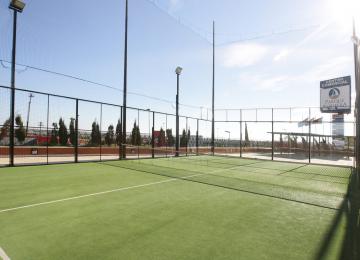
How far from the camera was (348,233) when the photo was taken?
4551 mm

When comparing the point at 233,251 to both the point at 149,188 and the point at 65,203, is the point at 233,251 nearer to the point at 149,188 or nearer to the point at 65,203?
the point at 65,203

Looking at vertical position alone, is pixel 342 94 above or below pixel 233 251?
above

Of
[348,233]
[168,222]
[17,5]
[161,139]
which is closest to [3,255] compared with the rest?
[168,222]

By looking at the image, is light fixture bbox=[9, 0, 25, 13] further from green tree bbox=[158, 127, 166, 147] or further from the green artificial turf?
green tree bbox=[158, 127, 166, 147]

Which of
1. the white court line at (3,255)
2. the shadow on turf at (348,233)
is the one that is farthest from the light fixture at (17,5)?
the shadow on turf at (348,233)

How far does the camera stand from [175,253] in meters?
3.75

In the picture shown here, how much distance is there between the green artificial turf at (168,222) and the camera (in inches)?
151

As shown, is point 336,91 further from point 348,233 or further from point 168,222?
point 168,222

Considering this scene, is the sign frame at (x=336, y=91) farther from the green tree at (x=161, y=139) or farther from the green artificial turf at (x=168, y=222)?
the green tree at (x=161, y=139)

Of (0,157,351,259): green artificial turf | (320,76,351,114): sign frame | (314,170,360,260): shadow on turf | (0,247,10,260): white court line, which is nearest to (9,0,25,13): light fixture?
(0,157,351,259): green artificial turf

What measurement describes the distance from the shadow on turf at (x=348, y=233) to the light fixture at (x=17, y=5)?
1681 centimetres

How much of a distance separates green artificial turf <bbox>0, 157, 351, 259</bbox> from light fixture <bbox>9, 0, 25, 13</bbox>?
1043 centimetres

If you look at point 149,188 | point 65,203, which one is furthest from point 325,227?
point 65,203

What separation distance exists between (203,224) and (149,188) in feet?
12.2
